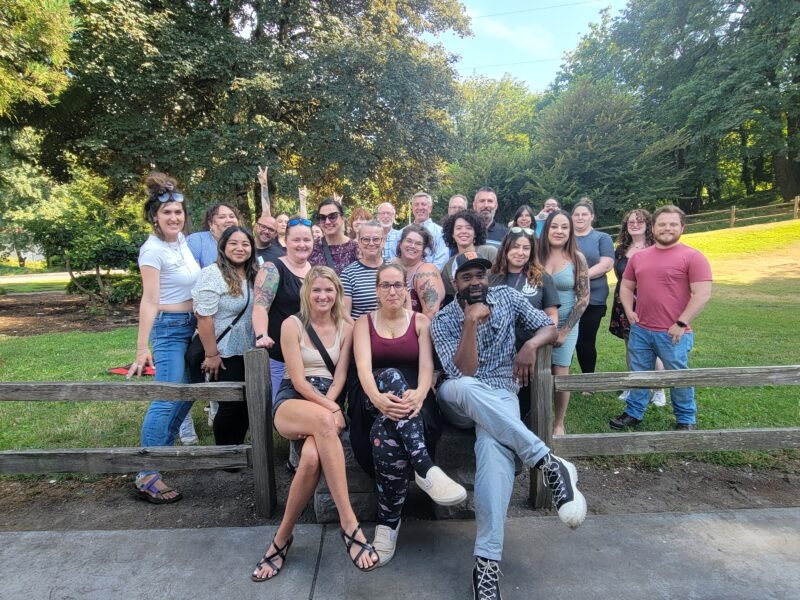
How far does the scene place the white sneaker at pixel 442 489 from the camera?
259 centimetres

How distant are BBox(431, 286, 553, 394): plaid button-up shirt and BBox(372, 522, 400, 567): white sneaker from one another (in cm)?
100

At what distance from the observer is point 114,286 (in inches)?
497

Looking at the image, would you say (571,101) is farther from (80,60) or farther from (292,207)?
(80,60)

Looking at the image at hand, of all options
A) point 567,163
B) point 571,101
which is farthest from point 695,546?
point 571,101

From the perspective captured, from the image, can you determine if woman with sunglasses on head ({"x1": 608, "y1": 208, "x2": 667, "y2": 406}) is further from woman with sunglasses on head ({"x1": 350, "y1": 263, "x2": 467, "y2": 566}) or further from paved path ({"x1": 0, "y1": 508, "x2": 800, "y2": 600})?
woman with sunglasses on head ({"x1": 350, "y1": 263, "x2": 467, "y2": 566})

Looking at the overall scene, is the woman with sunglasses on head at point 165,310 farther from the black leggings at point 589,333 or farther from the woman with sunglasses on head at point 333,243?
the black leggings at point 589,333

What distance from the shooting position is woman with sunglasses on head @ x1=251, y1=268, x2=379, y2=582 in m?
2.68

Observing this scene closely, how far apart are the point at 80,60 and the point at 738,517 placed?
592 inches

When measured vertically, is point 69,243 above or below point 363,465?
above

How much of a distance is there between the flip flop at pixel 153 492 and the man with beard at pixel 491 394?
214cm

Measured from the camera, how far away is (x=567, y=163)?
24.4 metres

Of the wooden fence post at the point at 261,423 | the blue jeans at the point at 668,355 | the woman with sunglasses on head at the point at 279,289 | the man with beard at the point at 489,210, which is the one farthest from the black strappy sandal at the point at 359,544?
the man with beard at the point at 489,210

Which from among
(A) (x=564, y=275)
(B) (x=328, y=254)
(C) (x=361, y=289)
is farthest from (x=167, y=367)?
(A) (x=564, y=275)

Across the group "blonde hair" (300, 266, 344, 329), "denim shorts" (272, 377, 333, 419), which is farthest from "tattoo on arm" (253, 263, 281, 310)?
"denim shorts" (272, 377, 333, 419)
